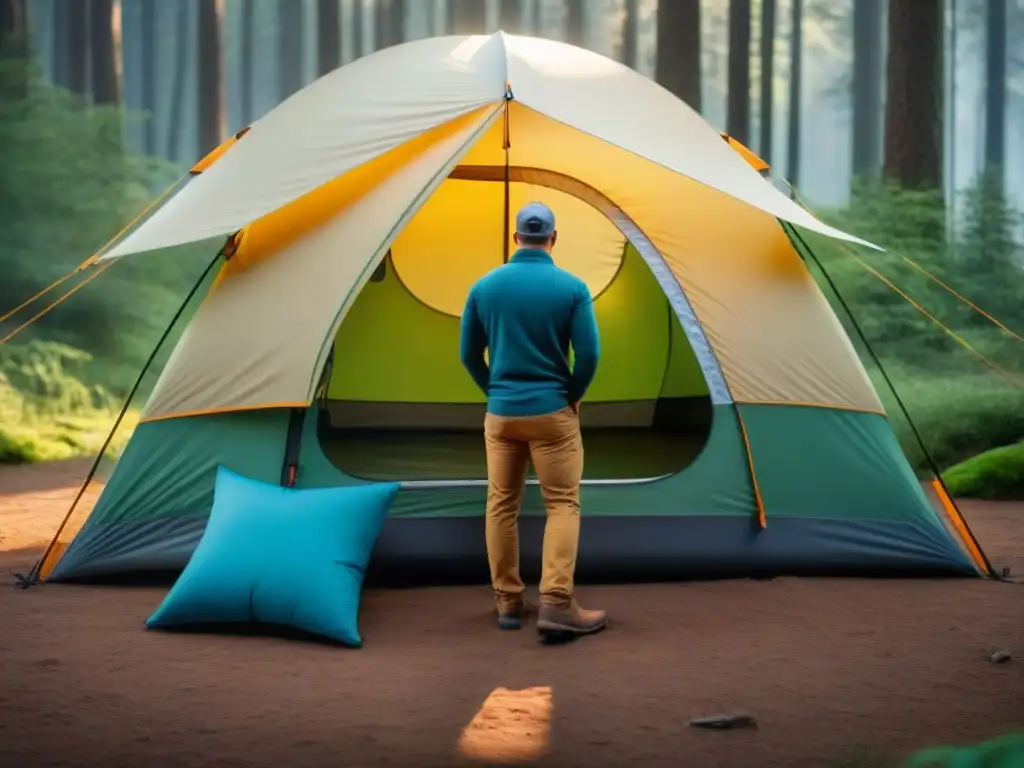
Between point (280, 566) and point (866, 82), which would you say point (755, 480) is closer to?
point (280, 566)

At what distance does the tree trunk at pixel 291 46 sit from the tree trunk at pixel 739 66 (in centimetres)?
1706

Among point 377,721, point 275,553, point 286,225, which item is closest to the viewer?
point 377,721

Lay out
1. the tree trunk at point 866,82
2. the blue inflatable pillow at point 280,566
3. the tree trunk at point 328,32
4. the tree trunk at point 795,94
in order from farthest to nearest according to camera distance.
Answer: the tree trunk at point 795,94
the tree trunk at point 866,82
the tree trunk at point 328,32
the blue inflatable pillow at point 280,566

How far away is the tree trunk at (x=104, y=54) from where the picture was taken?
18219mm

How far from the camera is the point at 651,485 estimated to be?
5.71 metres

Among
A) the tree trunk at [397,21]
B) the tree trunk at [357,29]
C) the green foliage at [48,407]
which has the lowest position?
the green foliage at [48,407]

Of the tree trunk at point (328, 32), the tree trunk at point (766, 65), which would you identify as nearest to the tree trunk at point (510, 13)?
the tree trunk at point (766, 65)

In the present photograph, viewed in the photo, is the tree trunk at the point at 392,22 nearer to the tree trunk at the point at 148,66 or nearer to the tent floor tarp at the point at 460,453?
the tree trunk at the point at 148,66

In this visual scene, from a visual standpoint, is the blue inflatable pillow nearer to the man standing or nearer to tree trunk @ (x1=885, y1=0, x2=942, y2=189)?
the man standing

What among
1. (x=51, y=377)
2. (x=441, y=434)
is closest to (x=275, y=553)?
(x=441, y=434)

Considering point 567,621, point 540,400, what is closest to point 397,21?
point 540,400

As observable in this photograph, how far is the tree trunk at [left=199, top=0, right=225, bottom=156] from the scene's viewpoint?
19859mm

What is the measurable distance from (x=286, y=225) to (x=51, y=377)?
632cm

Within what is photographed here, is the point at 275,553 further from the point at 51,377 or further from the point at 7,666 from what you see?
the point at 51,377
